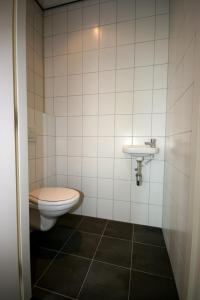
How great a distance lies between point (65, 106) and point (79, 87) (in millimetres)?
299

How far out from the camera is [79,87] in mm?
1924

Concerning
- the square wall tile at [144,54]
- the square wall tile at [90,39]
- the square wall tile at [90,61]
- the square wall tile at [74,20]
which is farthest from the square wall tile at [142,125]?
the square wall tile at [74,20]

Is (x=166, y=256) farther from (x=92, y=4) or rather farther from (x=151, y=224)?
(x=92, y=4)

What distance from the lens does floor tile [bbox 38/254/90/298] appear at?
3.46ft

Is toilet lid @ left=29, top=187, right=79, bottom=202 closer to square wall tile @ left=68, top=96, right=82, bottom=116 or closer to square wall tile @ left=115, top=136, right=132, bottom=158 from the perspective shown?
square wall tile @ left=115, top=136, right=132, bottom=158

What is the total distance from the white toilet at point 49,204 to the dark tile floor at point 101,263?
0.71ft

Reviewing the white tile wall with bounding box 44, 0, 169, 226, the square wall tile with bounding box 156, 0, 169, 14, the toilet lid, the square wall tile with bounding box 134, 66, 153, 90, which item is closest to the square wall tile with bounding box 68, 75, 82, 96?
the white tile wall with bounding box 44, 0, 169, 226

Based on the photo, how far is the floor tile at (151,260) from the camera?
1205 millimetres

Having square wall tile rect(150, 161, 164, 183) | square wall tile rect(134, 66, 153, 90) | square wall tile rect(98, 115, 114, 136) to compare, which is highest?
square wall tile rect(134, 66, 153, 90)

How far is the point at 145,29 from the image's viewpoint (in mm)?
1677

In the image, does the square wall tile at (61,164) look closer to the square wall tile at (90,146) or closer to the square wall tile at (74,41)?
the square wall tile at (90,146)

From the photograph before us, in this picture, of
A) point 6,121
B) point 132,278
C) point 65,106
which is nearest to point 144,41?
point 65,106

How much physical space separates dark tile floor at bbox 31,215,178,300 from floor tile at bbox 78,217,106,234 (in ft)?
0.03

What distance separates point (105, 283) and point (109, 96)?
1755 millimetres
